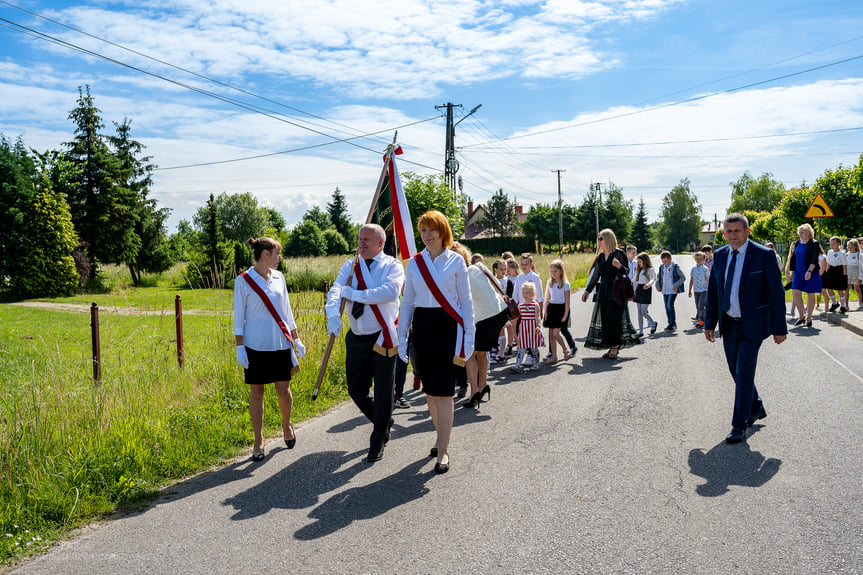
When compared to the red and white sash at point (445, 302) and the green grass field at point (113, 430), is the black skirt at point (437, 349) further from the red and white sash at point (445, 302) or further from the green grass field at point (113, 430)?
the green grass field at point (113, 430)

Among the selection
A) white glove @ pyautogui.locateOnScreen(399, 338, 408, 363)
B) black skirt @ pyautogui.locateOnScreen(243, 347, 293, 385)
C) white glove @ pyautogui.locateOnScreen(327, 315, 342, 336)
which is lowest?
black skirt @ pyautogui.locateOnScreen(243, 347, 293, 385)

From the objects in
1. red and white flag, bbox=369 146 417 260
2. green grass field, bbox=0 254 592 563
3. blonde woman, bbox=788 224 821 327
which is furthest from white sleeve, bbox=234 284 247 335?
blonde woman, bbox=788 224 821 327

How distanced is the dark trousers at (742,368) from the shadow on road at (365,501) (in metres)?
2.67

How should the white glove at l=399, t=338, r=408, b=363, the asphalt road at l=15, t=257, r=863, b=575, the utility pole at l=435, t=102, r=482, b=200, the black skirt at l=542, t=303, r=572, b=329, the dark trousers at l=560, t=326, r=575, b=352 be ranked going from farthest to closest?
the utility pole at l=435, t=102, r=482, b=200 → the dark trousers at l=560, t=326, r=575, b=352 → the black skirt at l=542, t=303, r=572, b=329 → the white glove at l=399, t=338, r=408, b=363 → the asphalt road at l=15, t=257, r=863, b=575

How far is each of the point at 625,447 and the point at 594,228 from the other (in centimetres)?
7493

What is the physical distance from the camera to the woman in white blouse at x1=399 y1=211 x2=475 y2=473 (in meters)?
4.83

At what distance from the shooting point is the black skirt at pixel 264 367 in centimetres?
537

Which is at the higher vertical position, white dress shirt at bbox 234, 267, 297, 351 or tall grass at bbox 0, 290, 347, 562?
white dress shirt at bbox 234, 267, 297, 351

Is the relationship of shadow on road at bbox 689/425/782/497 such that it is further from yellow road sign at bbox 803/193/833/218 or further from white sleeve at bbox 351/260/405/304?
yellow road sign at bbox 803/193/833/218

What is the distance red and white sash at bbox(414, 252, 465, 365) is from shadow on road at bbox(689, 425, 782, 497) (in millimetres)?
1829

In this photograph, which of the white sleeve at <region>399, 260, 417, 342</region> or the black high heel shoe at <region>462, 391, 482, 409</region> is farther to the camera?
the black high heel shoe at <region>462, 391, 482, 409</region>

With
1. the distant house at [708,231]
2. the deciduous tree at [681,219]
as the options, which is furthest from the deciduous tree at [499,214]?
the distant house at [708,231]

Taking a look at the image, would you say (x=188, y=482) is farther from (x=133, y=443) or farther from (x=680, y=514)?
(x=680, y=514)

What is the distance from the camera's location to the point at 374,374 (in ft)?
17.8
